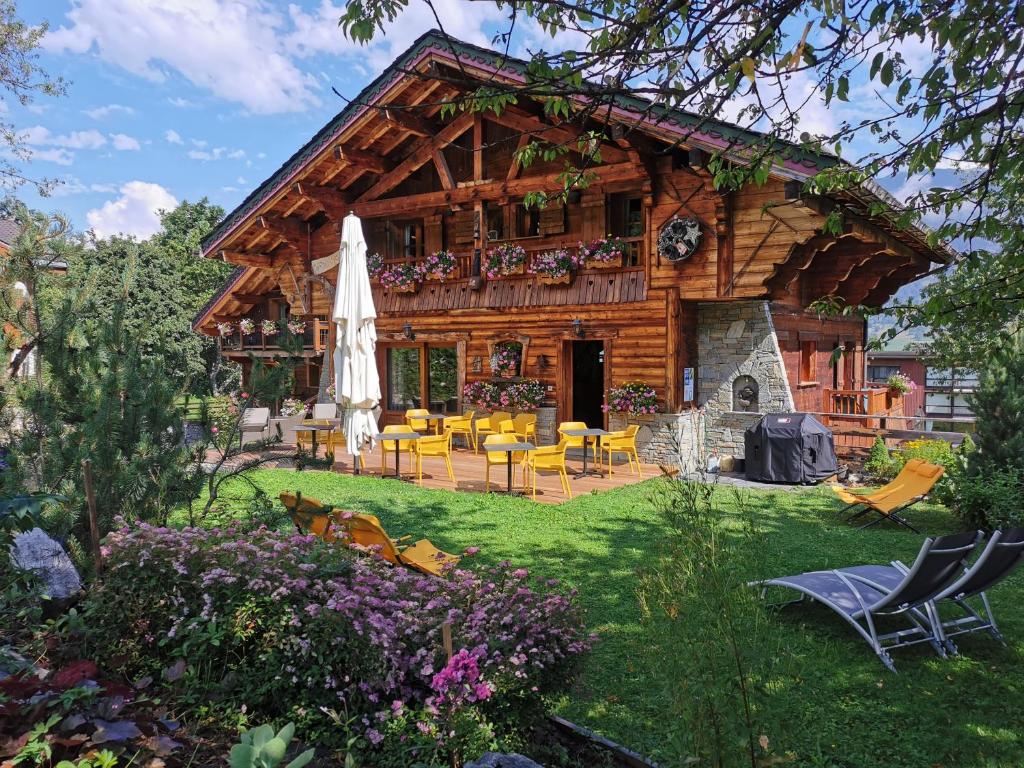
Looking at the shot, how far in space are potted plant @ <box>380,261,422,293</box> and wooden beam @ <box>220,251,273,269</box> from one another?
12.7 ft

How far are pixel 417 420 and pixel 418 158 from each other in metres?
5.54

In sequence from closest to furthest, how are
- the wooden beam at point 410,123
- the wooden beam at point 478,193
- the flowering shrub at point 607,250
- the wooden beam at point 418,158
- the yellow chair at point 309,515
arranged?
1. the yellow chair at point 309,515
2. the wooden beam at point 478,193
3. the flowering shrub at point 607,250
4. the wooden beam at point 410,123
5. the wooden beam at point 418,158

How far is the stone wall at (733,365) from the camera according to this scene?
37.2ft

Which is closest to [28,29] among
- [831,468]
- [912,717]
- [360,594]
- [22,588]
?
[22,588]

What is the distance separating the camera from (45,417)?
4.29 metres

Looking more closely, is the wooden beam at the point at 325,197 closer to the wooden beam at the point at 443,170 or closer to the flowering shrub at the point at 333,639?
the wooden beam at the point at 443,170

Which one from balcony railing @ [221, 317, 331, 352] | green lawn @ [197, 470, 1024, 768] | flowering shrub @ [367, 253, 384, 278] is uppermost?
flowering shrub @ [367, 253, 384, 278]

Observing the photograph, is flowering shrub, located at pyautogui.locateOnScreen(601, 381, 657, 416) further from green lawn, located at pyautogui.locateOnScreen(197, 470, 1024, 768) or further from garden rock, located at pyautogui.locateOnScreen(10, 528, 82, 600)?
garden rock, located at pyautogui.locateOnScreen(10, 528, 82, 600)

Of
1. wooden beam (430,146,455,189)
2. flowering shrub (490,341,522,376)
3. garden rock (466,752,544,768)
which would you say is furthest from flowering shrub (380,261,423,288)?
garden rock (466,752,544,768)

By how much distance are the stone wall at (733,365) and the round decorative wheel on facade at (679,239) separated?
52.3 inches

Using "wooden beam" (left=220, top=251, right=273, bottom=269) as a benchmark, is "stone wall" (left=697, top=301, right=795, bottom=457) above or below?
below

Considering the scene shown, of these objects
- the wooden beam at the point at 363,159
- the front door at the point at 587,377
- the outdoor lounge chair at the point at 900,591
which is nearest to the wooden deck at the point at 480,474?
the front door at the point at 587,377

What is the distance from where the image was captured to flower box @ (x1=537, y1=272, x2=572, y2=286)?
41.6 feet

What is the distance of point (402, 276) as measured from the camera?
1470 centimetres
